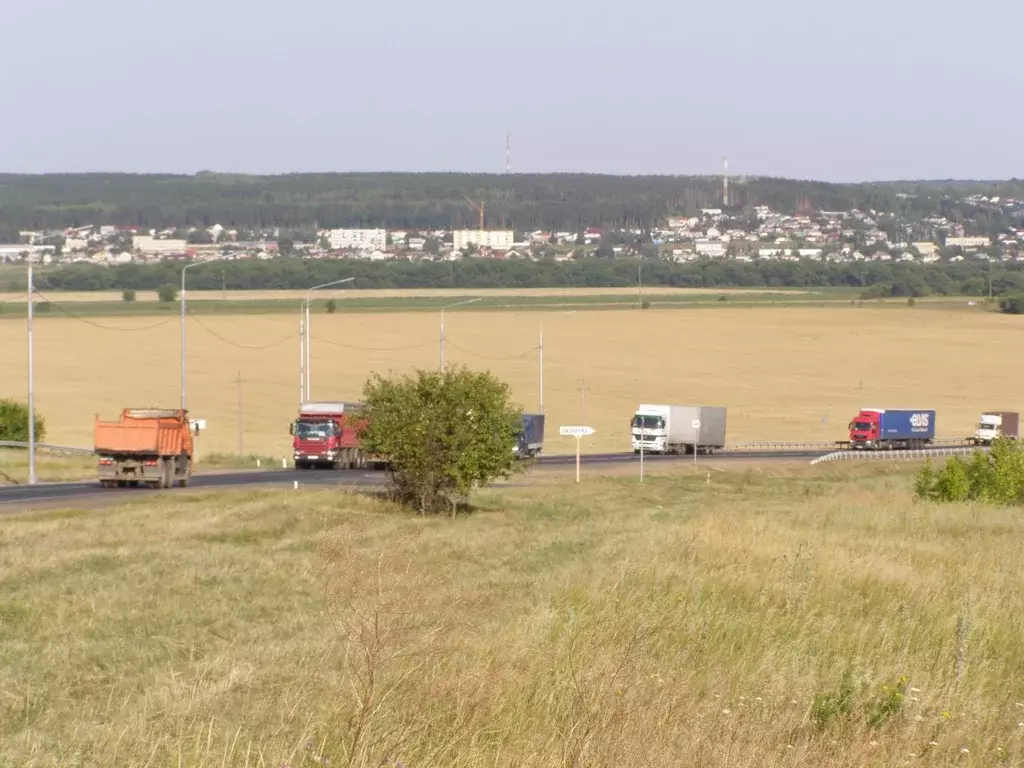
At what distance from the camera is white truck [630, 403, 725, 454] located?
Result: 8469cm

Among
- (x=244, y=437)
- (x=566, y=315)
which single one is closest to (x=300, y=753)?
(x=244, y=437)

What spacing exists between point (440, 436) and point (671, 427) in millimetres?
42036

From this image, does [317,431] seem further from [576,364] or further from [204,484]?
[576,364]

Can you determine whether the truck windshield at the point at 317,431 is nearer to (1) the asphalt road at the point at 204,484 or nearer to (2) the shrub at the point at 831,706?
(1) the asphalt road at the point at 204,484

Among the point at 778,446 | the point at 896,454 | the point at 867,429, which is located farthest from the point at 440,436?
the point at 867,429

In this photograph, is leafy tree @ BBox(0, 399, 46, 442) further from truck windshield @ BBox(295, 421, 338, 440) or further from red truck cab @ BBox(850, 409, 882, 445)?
red truck cab @ BBox(850, 409, 882, 445)

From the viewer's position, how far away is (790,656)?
48.3 ft

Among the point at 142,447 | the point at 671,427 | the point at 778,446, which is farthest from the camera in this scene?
the point at 778,446

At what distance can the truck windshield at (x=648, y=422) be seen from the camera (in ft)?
279

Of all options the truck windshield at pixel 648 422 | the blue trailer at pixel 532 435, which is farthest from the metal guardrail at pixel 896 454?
the blue trailer at pixel 532 435

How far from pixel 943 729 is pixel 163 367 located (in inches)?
4865

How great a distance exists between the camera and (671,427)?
8531 cm

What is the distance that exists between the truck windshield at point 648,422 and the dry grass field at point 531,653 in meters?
54.9

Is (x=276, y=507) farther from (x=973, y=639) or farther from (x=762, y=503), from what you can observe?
(x=973, y=639)
